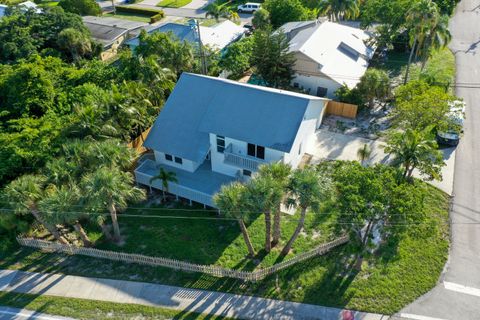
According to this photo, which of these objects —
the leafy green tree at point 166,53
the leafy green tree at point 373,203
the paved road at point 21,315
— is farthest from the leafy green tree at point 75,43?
the leafy green tree at point 373,203

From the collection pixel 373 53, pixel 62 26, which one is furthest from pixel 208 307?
pixel 62 26

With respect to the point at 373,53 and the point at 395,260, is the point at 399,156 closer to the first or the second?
the point at 395,260

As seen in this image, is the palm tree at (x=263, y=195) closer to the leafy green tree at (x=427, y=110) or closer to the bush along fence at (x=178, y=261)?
the bush along fence at (x=178, y=261)

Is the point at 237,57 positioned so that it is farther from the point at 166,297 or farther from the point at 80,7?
the point at 80,7

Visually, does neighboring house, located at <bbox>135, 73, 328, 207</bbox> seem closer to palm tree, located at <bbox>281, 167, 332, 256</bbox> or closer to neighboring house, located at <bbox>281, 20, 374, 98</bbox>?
palm tree, located at <bbox>281, 167, 332, 256</bbox>

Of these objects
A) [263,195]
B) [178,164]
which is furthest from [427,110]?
[178,164]

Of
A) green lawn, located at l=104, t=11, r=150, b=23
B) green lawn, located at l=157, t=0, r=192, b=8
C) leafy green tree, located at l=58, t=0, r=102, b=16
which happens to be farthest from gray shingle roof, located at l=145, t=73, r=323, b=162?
green lawn, located at l=157, t=0, r=192, b=8
